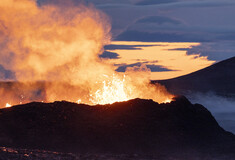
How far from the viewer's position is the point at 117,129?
41.8 metres

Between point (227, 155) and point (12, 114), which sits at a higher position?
point (12, 114)

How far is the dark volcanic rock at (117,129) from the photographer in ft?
132

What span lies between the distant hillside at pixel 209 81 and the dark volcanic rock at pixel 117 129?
283 ft

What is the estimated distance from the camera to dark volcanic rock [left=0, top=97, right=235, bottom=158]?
4009cm

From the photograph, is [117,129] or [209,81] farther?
[209,81]

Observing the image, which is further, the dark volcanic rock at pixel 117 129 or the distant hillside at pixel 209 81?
the distant hillside at pixel 209 81

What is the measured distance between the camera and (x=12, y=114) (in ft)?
142

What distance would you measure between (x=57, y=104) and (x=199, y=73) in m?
110

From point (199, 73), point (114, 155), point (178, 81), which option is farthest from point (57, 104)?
point (199, 73)

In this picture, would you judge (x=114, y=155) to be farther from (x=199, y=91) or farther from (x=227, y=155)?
(x=199, y=91)

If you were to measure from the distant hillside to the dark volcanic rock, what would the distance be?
86.1 m

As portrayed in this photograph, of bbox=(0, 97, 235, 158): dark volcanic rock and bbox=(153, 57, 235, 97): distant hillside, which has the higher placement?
bbox=(153, 57, 235, 97): distant hillside

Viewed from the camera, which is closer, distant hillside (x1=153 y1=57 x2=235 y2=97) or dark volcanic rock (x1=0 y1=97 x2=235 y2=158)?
dark volcanic rock (x1=0 y1=97 x2=235 y2=158)

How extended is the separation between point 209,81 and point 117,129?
104 m
